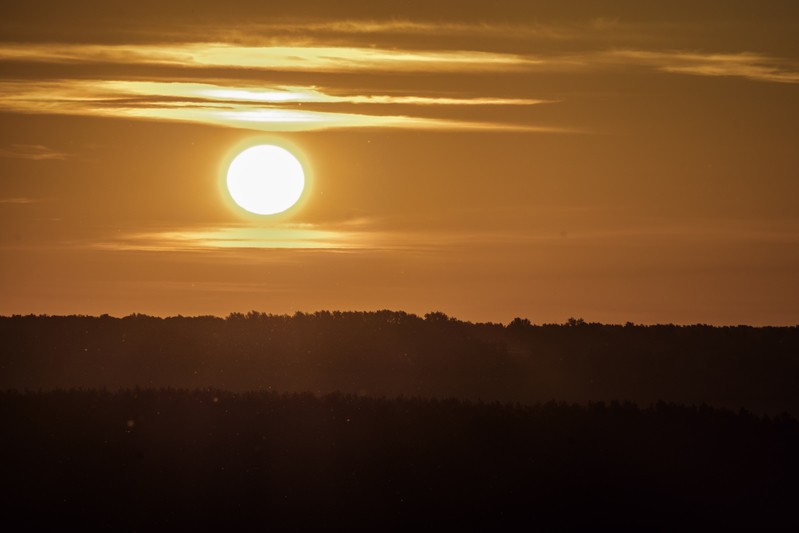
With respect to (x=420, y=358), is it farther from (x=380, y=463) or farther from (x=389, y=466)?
(x=389, y=466)

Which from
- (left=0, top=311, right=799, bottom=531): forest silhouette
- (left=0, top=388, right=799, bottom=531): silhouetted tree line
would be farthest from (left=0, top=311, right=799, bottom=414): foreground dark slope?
(left=0, top=388, right=799, bottom=531): silhouetted tree line

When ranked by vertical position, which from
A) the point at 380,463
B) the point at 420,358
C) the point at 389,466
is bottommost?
the point at 389,466

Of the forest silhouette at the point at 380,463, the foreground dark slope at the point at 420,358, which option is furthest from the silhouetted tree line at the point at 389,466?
the foreground dark slope at the point at 420,358

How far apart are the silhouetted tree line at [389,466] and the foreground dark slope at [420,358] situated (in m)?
13.8

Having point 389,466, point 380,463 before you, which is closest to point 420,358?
point 380,463

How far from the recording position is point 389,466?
26953mm

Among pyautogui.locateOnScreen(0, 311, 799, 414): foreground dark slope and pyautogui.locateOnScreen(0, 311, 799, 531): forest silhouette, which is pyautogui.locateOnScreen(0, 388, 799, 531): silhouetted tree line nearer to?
pyautogui.locateOnScreen(0, 311, 799, 531): forest silhouette

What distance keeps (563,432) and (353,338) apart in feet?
62.3

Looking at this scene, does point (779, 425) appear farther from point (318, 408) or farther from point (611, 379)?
point (611, 379)

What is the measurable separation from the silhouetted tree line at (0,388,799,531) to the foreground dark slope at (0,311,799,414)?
45.2 feet

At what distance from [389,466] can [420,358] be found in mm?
19673

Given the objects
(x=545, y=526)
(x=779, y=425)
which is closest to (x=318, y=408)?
(x=545, y=526)

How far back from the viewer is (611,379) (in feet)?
147

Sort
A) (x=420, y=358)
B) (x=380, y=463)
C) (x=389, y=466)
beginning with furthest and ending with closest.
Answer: (x=420, y=358) → (x=380, y=463) → (x=389, y=466)
